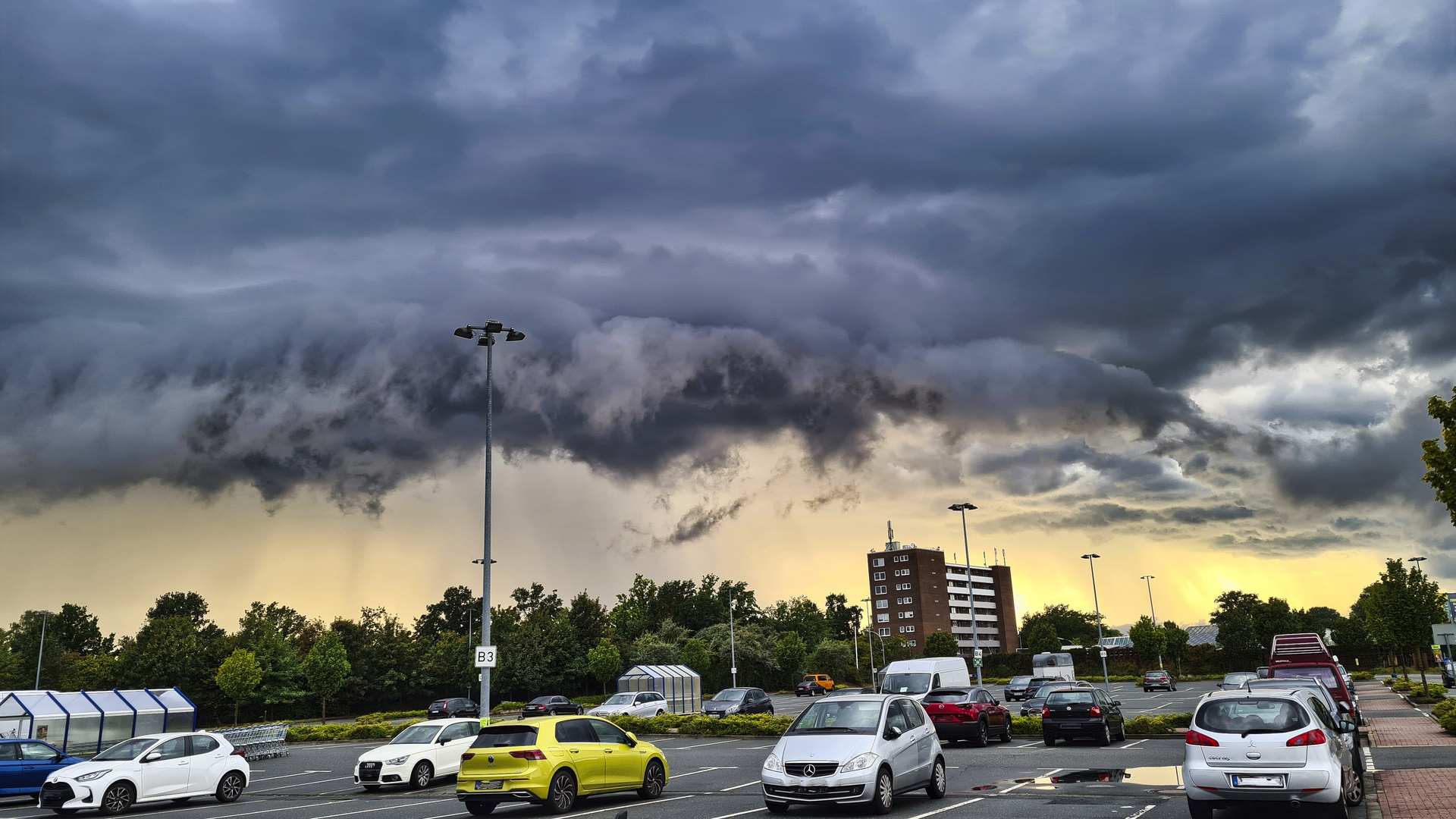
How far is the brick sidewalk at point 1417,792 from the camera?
40.3ft

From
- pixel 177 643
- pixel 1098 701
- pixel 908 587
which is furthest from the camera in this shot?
pixel 908 587

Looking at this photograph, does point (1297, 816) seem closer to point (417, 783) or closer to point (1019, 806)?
point (1019, 806)

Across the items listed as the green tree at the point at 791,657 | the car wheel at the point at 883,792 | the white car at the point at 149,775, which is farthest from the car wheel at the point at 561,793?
the green tree at the point at 791,657

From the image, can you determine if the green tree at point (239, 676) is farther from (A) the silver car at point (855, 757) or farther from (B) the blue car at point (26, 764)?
(A) the silver car at point (855, 757)

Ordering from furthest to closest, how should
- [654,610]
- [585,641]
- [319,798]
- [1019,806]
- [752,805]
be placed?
[654,610]
[585,641]
[319,798]
[752,805]
[1019,806]

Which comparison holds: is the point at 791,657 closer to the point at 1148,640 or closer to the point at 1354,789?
the point at 1148,640

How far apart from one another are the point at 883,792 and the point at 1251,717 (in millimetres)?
4997

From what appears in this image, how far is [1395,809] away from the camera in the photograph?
12.7 m

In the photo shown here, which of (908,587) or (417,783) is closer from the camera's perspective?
(417,783)

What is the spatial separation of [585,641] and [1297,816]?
243 ft

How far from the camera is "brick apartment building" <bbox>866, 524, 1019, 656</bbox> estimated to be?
15638cm

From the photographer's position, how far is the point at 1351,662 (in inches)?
3278

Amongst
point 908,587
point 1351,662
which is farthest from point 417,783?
point 908,587

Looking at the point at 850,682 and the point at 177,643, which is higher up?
the point at 177,643
